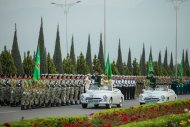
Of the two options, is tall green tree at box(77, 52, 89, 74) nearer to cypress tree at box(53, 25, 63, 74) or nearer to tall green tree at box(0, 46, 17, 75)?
cypress tree at box(53, 25, 63, 74)

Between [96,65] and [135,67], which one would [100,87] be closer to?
[96,65]

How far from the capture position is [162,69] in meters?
96.3

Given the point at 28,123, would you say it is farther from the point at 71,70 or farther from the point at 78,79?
the point at 71,70

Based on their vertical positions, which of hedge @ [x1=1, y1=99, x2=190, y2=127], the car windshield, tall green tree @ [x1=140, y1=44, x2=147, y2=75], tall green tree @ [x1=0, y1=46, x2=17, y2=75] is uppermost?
tall green tree @ [x1=140, y1=44, x2=147, y2=75]

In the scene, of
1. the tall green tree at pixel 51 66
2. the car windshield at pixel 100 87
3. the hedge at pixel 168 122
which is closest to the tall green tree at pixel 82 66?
the tall green tree at pixel 51 66

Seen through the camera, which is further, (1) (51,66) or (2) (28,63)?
(1) (51,66)

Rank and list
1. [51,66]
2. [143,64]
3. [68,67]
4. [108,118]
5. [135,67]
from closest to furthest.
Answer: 1. [108,118]
2. [51,66]
3. [68,67]
4. [135,67]
5. [143,64]

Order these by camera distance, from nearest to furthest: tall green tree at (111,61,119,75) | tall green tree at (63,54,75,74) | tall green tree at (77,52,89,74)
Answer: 1. tall green tree at (63,54,75,74)
2. tall green tree at (77,52,89,74)
3. tall green tree at (111,61,119,75)

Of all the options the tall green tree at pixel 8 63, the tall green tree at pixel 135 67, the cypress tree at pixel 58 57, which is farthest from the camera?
the tall green tree at pixel 135 67

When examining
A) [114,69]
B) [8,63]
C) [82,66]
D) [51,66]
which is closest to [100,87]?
[8,63]

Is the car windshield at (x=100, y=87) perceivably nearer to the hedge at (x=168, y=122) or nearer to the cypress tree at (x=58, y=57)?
the hedge at (x=168, y=122)

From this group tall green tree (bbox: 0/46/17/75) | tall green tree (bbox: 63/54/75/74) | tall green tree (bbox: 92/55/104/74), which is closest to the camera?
tall green tree (bbox: 0/46/17/75)

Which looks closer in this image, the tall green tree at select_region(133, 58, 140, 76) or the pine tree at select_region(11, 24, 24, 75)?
the pine tree at select_region(11, 24, 24, 75)

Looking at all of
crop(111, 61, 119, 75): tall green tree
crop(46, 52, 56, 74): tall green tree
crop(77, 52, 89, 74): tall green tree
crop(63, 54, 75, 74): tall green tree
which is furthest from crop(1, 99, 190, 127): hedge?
crop(111, 61, 119, 75): tall green tree
